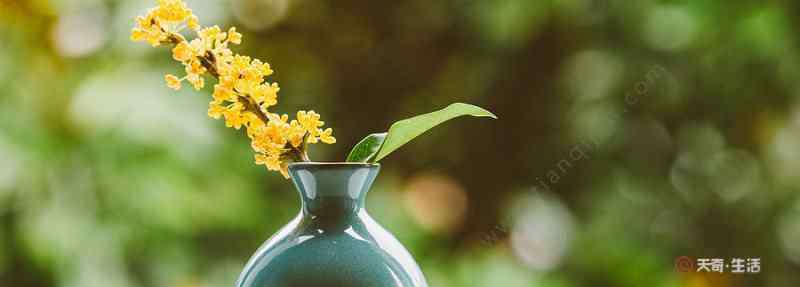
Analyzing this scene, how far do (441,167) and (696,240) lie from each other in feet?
1.39

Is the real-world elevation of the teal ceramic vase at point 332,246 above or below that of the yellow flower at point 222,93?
below

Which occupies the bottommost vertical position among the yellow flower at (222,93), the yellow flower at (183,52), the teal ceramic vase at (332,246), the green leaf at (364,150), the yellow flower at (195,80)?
the teal ceramic vase at (332,246)

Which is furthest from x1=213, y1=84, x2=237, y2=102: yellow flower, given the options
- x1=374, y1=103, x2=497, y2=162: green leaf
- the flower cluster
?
x1=374, y1=103, x2=497, y2=162: green leaf

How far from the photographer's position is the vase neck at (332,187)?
0.60 metres

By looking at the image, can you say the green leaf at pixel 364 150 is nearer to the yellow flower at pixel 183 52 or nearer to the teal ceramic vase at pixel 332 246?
the teal ceramic vase at pixel 332 246

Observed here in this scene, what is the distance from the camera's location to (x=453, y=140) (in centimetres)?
147

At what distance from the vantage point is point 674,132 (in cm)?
149

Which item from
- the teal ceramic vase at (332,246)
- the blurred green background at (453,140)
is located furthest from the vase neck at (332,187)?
the blurred green background at (453,140)

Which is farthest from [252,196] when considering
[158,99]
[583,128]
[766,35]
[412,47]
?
[766,35]

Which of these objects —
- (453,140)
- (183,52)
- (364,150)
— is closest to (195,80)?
(183,52)

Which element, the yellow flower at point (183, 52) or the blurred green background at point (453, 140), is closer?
the yellow flower at point (183, 52)

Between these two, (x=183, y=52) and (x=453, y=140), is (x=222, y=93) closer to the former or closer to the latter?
(x=183, y=52)

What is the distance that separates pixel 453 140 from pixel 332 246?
2.91 feet

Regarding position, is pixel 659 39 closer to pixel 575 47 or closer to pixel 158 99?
pixel 575 47
